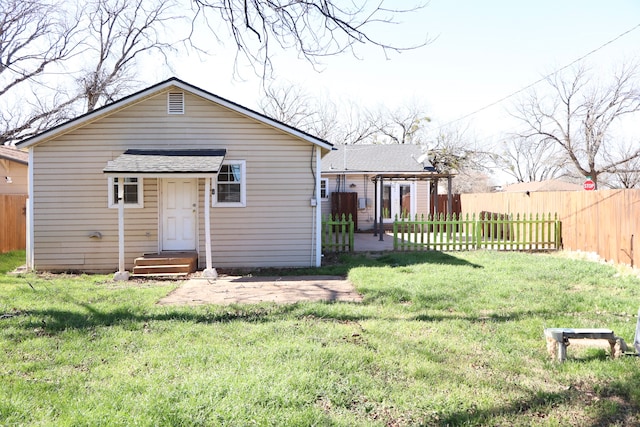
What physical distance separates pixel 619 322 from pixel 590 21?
5.70 m

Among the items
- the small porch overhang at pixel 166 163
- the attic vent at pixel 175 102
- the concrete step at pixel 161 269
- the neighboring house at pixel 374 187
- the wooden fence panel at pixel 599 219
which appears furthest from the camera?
the neighboring house at pixel 374 187

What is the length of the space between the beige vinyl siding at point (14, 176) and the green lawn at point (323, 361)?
1267 cm

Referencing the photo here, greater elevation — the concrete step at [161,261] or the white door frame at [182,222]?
the white door frame at [182,222]

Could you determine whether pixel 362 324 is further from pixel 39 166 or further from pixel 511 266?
pixel 39 166

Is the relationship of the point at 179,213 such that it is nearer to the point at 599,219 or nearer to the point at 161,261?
the point at 161,261

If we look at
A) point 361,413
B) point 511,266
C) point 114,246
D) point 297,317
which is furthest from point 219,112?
point 361,413

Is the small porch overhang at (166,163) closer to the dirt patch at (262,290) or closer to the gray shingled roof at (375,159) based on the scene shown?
the dirt patch at (262,290)

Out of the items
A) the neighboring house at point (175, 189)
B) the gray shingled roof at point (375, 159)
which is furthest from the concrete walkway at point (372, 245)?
the gray shingled roof at point (375, 159)

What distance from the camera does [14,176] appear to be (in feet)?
59.5

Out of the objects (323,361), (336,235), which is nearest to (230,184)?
(336,235)

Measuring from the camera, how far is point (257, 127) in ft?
35.0

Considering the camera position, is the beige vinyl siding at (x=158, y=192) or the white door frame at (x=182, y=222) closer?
the beige vinyl siding at (x=158, y=192)

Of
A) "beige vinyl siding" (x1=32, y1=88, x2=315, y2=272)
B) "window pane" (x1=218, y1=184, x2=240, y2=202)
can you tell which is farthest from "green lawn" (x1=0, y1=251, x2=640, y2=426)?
"window pane" (x1=218, y1=184, x2=240, y2=202)

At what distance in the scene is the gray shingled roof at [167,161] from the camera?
9.26 metres
